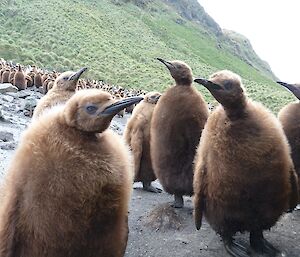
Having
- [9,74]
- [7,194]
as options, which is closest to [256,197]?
[7,194]

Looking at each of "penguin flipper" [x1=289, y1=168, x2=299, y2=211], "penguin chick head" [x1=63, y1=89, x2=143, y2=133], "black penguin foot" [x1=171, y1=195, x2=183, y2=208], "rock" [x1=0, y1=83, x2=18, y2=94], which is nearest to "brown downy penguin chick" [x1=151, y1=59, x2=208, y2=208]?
"black penguin foot" [x1=171, y1=195, x2=183, y2=208]

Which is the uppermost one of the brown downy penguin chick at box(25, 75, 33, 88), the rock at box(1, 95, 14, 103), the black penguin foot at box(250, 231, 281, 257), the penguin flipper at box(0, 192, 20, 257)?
the penguin flipper at box(0, 192, 20, 257)

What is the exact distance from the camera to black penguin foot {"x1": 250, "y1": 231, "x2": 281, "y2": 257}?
16.1 ft

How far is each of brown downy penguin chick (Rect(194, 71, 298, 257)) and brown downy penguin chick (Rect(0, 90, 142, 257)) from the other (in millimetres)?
1421

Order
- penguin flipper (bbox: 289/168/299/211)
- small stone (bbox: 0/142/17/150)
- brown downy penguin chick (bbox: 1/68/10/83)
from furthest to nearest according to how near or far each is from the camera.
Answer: brown downy penguin chick (bbox: 1/68/10/83)
small stone (bbox: 0/142/17/150)
penguin flipper (bbox: 289/168/299/211)

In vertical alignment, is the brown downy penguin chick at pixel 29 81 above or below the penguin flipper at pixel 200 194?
below

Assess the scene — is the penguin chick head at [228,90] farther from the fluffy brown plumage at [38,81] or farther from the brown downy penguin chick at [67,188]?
the fluffy brown plumage at [38,81]

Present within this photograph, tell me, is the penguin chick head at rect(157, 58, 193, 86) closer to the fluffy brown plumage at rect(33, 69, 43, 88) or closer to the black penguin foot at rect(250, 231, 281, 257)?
the black penguin foot at rect(250, 231, 281, 257)

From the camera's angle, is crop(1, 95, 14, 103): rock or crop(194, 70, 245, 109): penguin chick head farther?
crop(1, 95, 14, 103): rock

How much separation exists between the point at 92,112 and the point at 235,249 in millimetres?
2326

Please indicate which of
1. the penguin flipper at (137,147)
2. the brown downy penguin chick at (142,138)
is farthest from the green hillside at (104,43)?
the penguin flipper at (137,147)

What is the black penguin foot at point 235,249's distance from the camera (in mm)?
4856

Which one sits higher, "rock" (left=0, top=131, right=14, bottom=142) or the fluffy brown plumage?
"rock" (left=0, top=131, right=14, bottom=142)

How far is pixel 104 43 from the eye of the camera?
58750mm
